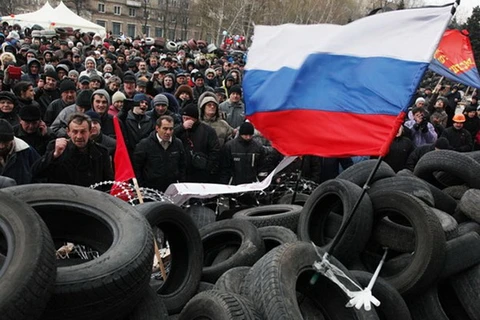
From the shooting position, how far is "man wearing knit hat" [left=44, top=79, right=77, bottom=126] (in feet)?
26.9

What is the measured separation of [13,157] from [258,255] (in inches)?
108

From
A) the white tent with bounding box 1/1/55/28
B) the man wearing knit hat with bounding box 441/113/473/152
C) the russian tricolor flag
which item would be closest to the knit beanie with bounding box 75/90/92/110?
the russian tricolor flag

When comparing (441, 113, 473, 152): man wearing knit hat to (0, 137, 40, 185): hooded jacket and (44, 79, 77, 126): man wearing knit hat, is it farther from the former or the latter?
(0, 137, 40, 185): hooded jacket

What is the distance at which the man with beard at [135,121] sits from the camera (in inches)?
289

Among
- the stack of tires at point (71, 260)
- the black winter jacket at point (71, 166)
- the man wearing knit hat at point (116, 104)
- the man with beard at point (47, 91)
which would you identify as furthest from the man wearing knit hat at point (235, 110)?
the stack of tires at point (71, 260)

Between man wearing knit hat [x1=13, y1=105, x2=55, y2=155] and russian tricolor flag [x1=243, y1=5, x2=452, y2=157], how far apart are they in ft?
8.88

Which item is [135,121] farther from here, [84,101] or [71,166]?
[71,166]

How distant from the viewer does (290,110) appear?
457cm

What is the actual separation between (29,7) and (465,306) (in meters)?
94.8

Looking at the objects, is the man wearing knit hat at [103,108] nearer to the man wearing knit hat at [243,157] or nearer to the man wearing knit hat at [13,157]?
the man wearing knit hat at [243,157]

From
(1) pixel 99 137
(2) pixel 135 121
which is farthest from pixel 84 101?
(1) pixel 99 137

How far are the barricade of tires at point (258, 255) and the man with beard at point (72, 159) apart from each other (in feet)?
3.67

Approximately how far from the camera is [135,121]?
7520 mm

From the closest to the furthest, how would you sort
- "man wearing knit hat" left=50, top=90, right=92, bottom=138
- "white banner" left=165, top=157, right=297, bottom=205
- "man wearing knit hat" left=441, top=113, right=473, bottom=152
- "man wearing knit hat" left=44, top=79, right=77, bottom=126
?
1. "white banner" left=165, top=157, right=297, bottom=205
2. "man wearing knit hat" left=50, top=90, right=92, bottom=138
3. "man wearing knit hat" left=44, top=79, right=77, bottom=126
4. "man wearing knit hat" left=441, top=113, right=473, bottom=152
